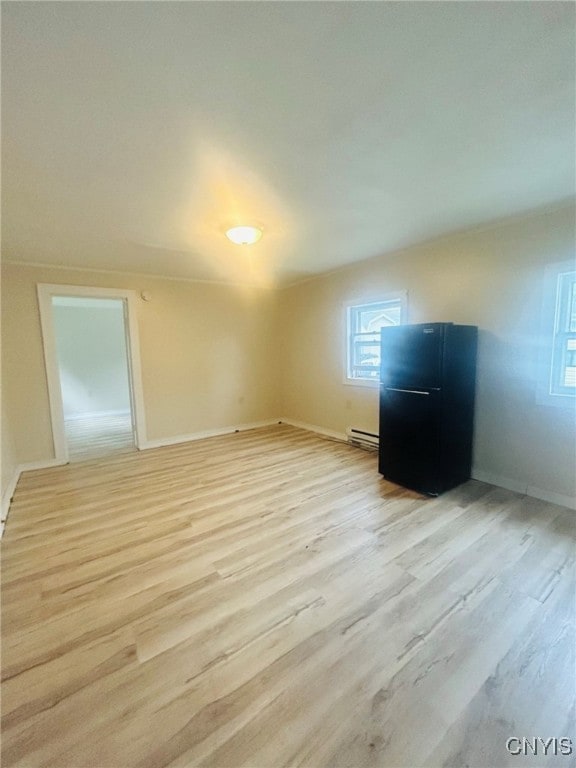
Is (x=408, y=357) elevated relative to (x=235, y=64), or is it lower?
lower

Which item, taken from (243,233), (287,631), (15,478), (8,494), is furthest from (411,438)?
(15,478)

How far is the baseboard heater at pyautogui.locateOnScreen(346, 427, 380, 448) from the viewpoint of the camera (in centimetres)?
404

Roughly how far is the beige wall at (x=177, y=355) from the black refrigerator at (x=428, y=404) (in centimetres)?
274

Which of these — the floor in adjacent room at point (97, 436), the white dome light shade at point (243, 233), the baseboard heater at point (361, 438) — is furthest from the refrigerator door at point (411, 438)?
the floor in adjacent room at point (97, 436)

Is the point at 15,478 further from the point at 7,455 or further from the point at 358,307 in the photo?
the point at 358,307

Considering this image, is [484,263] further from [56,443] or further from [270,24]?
[56,443]

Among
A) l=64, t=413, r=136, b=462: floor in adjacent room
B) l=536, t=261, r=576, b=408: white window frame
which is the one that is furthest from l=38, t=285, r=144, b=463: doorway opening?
l=536, t=261, r=576, b=408: white window frame

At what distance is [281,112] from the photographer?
144 centimetres

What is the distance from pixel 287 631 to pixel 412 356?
2.30m

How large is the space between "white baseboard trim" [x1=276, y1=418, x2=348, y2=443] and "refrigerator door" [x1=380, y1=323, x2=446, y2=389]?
5.37 feet

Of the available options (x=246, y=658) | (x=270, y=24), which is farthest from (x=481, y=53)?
(x=246, y=658)

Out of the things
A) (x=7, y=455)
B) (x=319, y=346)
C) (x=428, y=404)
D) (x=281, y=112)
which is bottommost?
(x=7, y=455)

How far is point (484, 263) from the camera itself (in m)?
2.95

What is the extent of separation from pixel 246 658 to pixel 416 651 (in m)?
0.76
